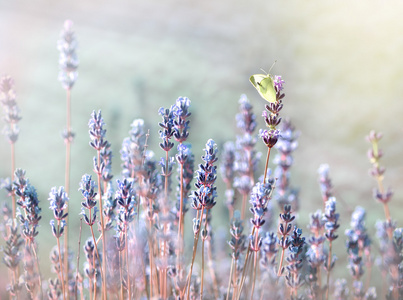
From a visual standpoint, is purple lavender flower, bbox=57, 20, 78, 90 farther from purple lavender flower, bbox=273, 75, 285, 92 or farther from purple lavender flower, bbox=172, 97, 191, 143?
purple lavender flower, bbox=273, 75, 285, 92

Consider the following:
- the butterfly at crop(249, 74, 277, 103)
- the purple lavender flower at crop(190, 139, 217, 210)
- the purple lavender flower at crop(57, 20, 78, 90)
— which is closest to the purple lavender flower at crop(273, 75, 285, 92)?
the butterfly at crop(249, 74, 277, 103)

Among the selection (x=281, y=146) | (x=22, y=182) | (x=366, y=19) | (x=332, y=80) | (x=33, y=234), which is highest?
(x=366, y=19)

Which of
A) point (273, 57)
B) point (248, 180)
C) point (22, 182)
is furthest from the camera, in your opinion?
point (273, 57)

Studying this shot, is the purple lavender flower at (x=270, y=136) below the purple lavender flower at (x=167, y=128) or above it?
below

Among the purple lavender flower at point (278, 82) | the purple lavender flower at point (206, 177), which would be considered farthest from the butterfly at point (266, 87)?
the purple lavender flower at point (206, 177)

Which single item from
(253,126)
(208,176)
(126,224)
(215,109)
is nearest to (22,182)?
(126,224)

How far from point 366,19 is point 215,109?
1.13 meters

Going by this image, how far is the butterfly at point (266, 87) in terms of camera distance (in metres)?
1.04

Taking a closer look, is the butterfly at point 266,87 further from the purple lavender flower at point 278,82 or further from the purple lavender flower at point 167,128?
the purple lavender flower at point 167,128

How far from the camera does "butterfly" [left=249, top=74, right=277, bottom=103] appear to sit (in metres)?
1.04

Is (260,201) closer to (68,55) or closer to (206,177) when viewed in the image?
(206,177)

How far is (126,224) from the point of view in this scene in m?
1.02

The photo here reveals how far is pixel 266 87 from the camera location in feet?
3.61

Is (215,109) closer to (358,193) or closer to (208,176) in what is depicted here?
(358,193)
